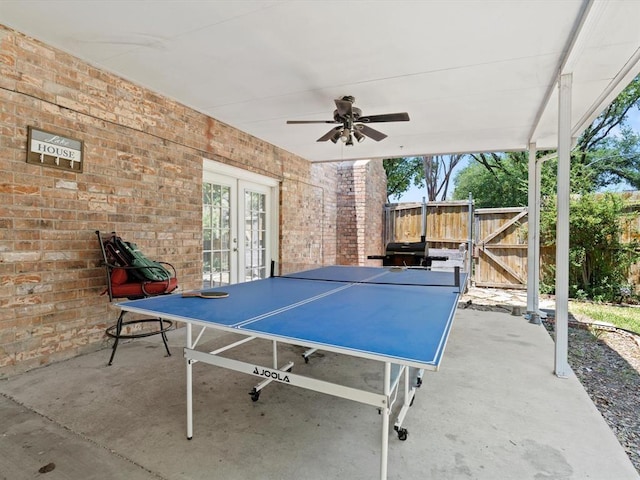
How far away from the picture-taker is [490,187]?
15062 millimetres

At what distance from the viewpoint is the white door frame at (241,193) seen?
5090mm

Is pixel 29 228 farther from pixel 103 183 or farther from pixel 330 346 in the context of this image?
pixel 330 346

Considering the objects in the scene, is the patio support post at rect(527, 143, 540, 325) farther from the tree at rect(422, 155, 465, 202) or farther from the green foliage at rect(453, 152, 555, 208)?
the tree at rect(422, 155, 465, 202)

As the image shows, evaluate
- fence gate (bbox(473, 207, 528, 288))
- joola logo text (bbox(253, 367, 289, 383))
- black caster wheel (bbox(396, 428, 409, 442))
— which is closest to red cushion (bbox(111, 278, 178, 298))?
joola logo text (bbox(253, 367, 289, 383))

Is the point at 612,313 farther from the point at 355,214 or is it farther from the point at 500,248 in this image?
the point at 355,214

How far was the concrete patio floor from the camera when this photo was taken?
174cm


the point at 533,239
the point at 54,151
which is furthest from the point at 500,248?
the point at 54,151

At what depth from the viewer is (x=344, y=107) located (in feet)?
11.5

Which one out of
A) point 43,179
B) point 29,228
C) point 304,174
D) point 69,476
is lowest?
point 69,476

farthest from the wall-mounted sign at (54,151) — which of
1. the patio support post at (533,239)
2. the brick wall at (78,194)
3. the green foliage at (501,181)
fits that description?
the green foliage at (501,181)

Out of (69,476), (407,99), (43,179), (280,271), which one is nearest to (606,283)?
(407,99)

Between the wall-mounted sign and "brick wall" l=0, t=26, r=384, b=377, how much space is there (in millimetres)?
52

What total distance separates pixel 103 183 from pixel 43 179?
0.52 meters

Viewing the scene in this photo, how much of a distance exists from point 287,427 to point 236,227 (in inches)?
154
